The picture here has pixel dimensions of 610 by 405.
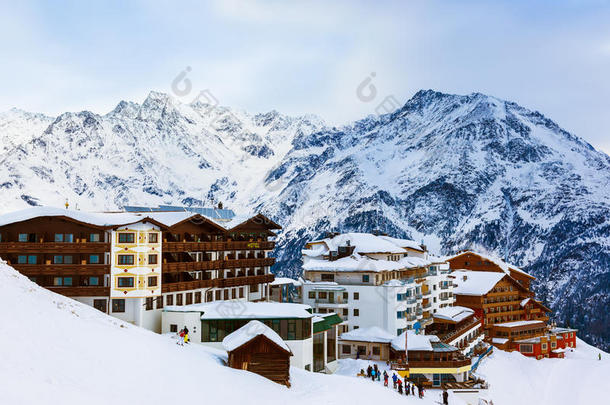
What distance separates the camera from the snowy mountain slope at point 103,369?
23.6 meters

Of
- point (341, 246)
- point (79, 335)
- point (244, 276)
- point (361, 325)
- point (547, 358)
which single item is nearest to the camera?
point (79, 335)

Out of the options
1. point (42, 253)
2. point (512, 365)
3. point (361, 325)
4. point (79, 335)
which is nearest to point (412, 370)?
point (361, 325)

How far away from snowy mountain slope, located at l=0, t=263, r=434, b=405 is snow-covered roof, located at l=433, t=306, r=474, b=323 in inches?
2071

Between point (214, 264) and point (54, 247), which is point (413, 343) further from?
point (54, 247)

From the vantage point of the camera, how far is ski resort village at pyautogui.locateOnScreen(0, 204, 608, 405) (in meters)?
38.2

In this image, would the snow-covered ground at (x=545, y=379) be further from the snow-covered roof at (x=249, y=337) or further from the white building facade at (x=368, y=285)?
the snow-covered roof at (x=249, y=337)

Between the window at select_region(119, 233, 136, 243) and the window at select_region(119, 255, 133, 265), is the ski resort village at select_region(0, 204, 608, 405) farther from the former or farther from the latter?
the window at select_region(119, 255, 133, 265)

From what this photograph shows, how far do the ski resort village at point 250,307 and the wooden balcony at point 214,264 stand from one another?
154 millimetres

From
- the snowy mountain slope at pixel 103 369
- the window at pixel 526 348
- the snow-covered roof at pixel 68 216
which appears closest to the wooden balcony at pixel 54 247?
the snow-covered roof at pixel 68 216

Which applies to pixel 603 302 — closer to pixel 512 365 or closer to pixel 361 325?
pixel 512 365

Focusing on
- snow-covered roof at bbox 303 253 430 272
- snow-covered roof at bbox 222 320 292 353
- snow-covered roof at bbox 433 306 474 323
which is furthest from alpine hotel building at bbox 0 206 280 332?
snow-covered roof at bbox 433 306 474 323

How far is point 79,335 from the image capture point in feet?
100

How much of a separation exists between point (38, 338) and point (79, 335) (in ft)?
11.2

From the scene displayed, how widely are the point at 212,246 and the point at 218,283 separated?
4756 mm
